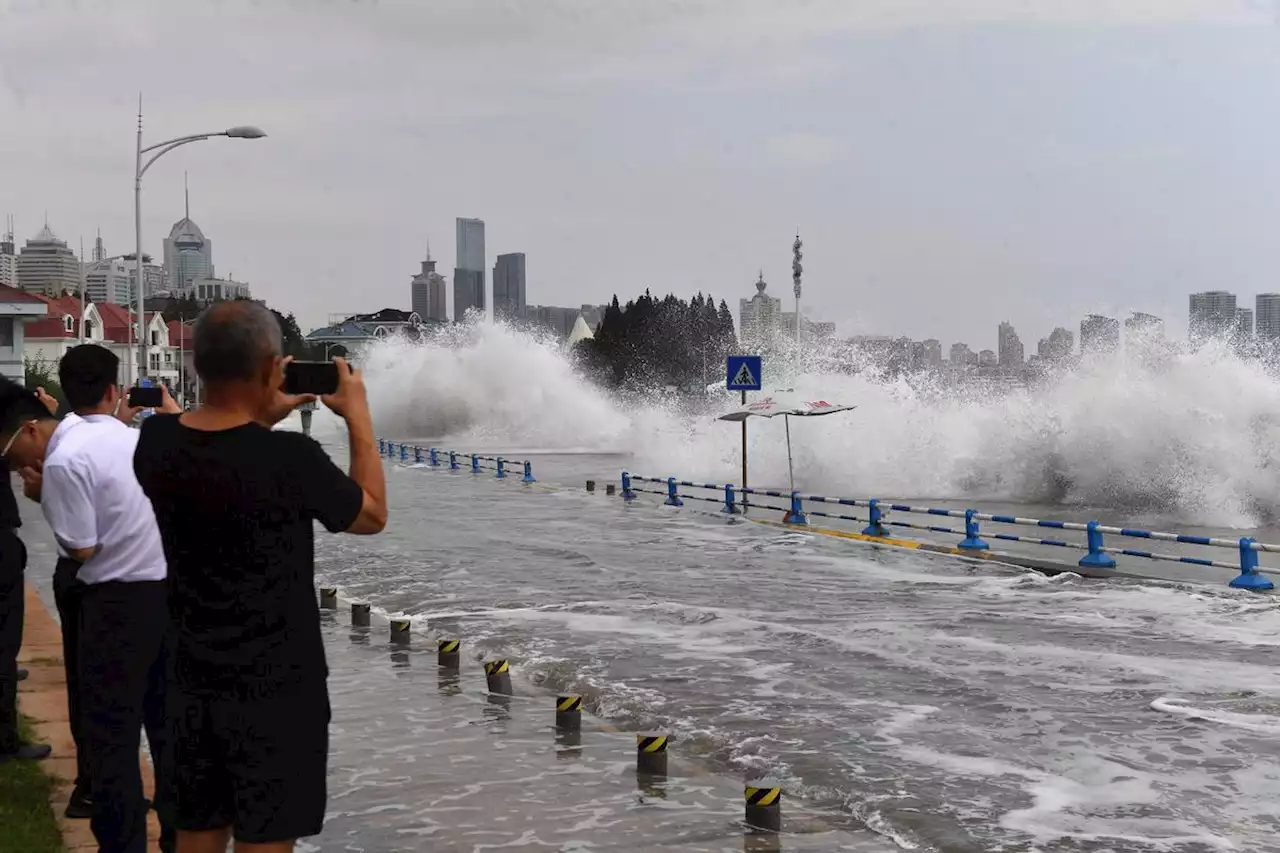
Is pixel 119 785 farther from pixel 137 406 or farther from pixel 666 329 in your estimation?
pixel 666 329

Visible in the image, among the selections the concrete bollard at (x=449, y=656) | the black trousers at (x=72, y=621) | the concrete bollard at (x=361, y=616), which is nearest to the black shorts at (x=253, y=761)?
the black trousers at (x=72, y=621)

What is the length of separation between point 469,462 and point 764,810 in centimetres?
4704

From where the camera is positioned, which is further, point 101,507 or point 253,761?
point 101,507

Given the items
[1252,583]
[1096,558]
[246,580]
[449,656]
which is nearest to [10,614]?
[246,580]

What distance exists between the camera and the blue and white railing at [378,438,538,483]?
138 ft

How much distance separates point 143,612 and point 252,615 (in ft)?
5.36

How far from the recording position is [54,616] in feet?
45.8

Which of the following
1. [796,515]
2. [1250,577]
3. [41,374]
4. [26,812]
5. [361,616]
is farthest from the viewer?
[41,374]

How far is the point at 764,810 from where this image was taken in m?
7.09

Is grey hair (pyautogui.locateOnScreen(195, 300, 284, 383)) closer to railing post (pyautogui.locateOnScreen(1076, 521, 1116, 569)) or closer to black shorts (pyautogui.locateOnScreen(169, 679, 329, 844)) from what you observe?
black shorts (pyautogui.locateOnScreen(169, 679, 329, 844))

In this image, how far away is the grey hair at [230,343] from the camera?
12.2 feet

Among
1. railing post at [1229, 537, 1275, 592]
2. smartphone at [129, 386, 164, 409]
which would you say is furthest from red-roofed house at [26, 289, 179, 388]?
smartphone at [129, 386, 164, 409]

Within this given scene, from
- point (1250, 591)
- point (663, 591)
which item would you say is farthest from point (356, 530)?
point (1250, 591)

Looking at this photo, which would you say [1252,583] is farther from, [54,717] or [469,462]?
[469,462]
